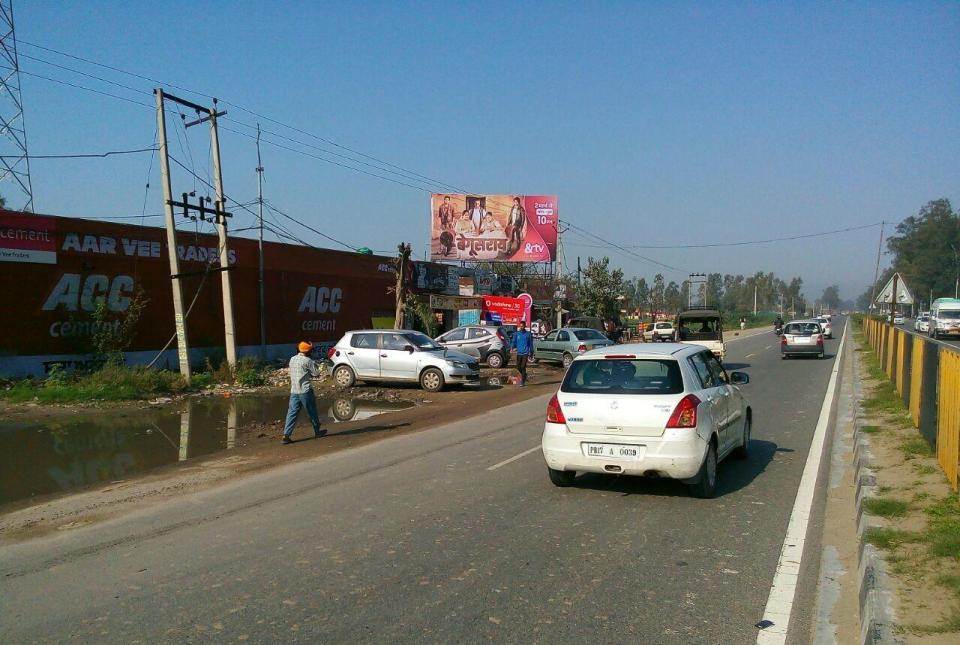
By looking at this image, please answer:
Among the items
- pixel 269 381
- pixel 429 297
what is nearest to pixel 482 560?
pixel 269 381

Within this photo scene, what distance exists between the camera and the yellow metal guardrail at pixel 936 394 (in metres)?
7.71

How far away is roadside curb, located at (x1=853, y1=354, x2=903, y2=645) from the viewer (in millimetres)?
4206

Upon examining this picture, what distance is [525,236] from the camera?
4366 cm

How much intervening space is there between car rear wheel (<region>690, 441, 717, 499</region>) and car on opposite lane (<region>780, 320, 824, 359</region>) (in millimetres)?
25405

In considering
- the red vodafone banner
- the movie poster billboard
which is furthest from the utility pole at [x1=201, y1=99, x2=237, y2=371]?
the movie poster billboard

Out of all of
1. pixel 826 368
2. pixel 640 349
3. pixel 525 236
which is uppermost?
pixel 525 236

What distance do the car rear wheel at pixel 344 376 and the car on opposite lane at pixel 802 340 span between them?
19365 millimetres

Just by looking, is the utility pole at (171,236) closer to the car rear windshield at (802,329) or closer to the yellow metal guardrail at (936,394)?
the yellow metal guardrail at (936,394)

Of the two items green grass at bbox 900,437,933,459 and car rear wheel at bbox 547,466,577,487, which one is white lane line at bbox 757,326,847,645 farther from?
car rear wheel at bbox 547,466,577,487

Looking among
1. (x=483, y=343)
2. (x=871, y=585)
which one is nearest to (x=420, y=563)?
(x=871, y=585)

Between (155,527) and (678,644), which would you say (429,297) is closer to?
(155,527)

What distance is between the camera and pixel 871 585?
15.9 ft

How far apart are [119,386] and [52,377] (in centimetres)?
167

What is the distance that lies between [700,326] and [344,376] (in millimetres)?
13939
